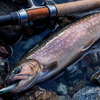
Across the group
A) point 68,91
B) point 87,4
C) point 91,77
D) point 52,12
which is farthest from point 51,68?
point 87,4

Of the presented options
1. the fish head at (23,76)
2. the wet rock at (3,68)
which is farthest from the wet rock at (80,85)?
the wet rock at (3,68)

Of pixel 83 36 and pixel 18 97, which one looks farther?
pixel 83 36

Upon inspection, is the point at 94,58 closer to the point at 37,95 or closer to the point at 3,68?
the point at 37,95

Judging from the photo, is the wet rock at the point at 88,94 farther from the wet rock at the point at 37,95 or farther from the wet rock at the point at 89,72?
the wet rock at the point at 37,95

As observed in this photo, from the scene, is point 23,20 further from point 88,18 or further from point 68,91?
point 68,91

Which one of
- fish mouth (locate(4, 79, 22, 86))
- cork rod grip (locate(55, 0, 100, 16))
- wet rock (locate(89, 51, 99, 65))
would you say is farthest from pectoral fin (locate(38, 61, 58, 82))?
cork rod grip (locate(55, 0, 100, 16))

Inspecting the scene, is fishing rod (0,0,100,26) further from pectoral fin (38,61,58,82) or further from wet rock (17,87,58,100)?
wet rock (17,87,58,100)
